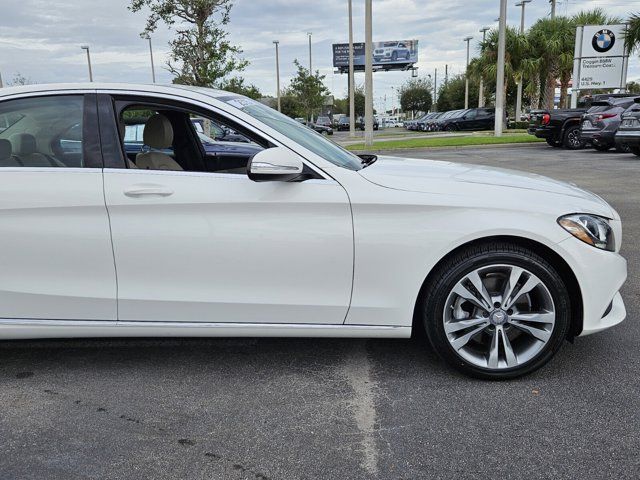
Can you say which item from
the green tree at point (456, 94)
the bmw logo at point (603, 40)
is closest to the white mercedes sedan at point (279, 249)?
the bmw logo at point (603, 40)

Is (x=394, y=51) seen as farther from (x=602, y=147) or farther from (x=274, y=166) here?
(x=274, y=166)

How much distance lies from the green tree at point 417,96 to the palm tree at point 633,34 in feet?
194

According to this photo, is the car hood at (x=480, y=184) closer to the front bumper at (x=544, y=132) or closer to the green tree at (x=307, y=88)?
the front bumper at (x=544, y=132)

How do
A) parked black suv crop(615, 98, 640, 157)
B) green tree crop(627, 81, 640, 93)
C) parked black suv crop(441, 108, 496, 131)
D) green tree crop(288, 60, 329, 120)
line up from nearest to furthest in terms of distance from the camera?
parked black suv crop(615, 98, 640, 157) < parked black suv crop(441, 108, 496, 131) < green tree crop(288, 60, 329, 120) < green tree crop(627, 81, 640, 93)

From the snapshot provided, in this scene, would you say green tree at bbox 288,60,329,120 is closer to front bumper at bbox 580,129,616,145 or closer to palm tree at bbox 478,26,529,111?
palm tree at bbox 478,26,529,111

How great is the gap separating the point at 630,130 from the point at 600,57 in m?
11.8

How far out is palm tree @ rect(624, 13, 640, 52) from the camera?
22.5 metres

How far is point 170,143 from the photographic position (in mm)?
3916

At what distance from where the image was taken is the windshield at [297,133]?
334 cm

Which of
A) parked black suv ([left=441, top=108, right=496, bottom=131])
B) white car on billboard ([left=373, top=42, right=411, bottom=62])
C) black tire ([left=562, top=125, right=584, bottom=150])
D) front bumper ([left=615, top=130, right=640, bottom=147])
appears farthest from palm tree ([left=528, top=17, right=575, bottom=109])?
white car on billboard ([left=373, top=42, right=411, bottom=62])

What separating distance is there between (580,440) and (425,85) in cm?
8469

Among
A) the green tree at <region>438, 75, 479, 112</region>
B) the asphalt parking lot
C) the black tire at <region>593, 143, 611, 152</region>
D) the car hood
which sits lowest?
the asphalt parking lot

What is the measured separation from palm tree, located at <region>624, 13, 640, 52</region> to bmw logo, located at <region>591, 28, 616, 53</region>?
0.52 m

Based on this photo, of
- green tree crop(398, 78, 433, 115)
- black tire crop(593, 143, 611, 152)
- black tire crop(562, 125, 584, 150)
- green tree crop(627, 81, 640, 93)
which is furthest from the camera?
green tree crop(398, 78, 433, 115)
